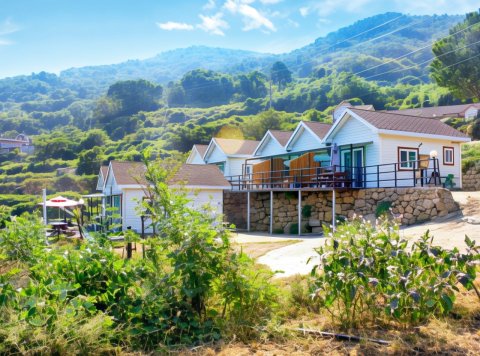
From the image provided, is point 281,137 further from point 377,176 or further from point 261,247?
point 261,247

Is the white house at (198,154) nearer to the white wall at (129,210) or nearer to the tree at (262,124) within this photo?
the white wall at (129,210)

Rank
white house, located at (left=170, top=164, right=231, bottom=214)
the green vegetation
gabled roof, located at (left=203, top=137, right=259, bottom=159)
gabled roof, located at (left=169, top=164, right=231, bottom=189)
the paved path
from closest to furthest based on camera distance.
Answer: the green vegetation, the paved path, white house, located at (left=170, top=164, right=231, bottom=214), gabled roof, located at (left=169, top=164, right=231, bottom=189), gabled roof, located at (left=203, top=137, right=259, bottom=159)

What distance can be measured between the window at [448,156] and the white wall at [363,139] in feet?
13.2

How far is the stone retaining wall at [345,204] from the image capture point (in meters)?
16.2

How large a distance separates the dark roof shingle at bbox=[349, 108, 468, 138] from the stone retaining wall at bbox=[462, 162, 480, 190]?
2639mm

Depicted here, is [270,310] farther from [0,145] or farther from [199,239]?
[0,145]

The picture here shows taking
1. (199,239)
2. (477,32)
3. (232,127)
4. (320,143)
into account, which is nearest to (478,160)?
(320,143)

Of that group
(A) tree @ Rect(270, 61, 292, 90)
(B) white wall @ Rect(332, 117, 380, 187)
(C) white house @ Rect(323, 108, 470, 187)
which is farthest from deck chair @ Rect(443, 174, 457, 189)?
(A) tree @ Rect(270, 61, 292, 90)

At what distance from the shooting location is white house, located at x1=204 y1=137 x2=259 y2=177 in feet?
105

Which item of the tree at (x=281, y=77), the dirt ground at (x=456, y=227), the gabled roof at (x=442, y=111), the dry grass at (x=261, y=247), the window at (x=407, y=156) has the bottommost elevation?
the dry grass at (x=261, y=247)

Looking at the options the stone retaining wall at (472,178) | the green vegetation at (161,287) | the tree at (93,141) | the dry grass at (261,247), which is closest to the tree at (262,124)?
the tree at (93,141)

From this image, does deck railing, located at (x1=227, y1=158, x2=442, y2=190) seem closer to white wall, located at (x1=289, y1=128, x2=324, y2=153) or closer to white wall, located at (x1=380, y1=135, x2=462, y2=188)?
white wall, located at (x1=380, y1=135, x2=462, y2=188)

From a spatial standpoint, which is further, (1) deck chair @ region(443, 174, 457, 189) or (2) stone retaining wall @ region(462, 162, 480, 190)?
(2) stone retaining wall @ region(462, 162, 480, 190)

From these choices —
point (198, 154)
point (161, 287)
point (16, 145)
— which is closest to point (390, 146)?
point (161, 287)
